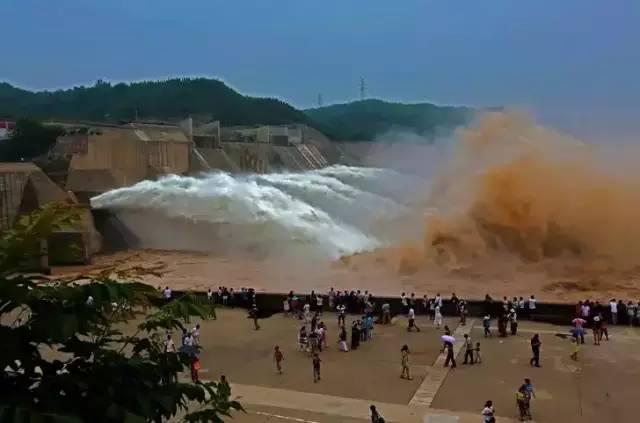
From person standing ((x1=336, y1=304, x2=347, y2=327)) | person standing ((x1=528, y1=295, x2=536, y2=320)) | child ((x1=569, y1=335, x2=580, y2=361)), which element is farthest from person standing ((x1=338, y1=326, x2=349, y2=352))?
person standing ((x1=528, y1=295, x2=536, y2=320))

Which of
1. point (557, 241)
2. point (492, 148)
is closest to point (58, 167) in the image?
point (492, 148)

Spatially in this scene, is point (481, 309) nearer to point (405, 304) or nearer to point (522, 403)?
point (405, 304)

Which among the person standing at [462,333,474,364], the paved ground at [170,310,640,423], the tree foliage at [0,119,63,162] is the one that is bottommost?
the paved ground at [170,310,640,423]

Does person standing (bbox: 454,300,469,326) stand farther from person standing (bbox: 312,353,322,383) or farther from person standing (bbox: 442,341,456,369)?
person standing (bbox: 312,353,322,383)

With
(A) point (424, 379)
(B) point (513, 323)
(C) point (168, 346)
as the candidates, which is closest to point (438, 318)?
(B) point (513, 323)

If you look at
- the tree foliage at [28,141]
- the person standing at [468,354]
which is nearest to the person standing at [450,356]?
the person standing at [468,354]

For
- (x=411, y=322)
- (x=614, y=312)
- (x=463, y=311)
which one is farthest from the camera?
(x=463, y=311)

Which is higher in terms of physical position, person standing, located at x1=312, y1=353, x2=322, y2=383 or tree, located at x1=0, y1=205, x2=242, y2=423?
tree, located at x1=0, y1=205, x2=242, y2=423
